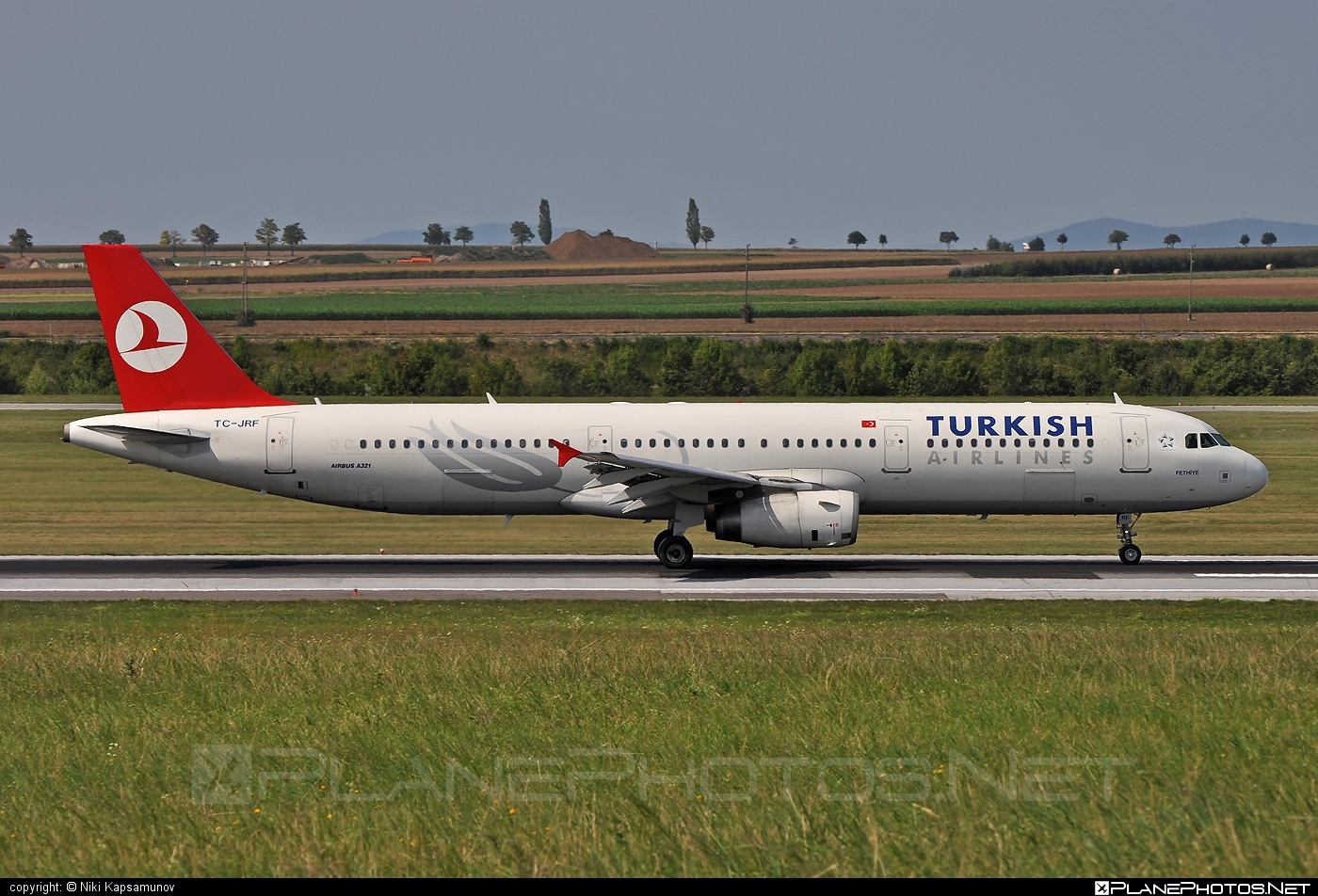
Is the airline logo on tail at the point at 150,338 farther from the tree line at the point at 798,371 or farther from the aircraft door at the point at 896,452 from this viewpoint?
the tree line at the point at 798,371

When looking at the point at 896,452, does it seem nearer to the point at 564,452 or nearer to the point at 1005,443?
the point at 1005,443

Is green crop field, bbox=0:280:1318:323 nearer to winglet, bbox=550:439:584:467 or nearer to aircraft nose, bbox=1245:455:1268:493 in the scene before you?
aircraft nose, bbox=1245:455:1268:493

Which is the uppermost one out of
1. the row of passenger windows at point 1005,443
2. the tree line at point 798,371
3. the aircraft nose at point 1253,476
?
the tree line at point 798,371

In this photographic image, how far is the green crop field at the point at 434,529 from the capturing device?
38.1 metres

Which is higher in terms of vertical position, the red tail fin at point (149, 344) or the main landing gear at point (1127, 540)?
the red tail fin at point (149, 344)

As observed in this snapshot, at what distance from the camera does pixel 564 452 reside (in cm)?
3269

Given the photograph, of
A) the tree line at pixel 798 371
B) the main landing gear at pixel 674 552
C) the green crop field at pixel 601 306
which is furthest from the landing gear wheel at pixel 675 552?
the green crop field at pixel 601 306

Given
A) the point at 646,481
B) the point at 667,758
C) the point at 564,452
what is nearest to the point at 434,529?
the point at 564,452

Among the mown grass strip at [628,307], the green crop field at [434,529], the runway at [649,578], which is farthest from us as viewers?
the mown grass strip at [628,307]

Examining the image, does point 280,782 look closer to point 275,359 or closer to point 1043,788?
point 1043,788

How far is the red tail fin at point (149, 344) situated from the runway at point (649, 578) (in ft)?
13.8

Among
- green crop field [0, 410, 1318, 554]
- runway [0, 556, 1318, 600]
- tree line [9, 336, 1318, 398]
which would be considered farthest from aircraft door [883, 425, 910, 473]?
tree line [9, 336, 1318, 398]

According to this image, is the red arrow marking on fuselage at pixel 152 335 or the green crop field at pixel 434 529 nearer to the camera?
the red arrow marking on fuselage at pixel 152 335

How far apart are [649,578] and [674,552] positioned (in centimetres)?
151
